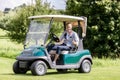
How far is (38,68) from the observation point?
47.8 ft

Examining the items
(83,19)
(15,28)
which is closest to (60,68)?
(83,19)

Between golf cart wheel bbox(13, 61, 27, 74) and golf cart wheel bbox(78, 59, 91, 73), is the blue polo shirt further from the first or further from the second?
golf cart wheel bbox(13, 61, 27, 74)

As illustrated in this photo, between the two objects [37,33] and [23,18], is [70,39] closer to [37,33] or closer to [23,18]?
[37,33]

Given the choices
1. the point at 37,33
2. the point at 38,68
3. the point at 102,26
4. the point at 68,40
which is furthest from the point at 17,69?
the point at 102,26

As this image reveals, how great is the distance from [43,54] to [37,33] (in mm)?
1088

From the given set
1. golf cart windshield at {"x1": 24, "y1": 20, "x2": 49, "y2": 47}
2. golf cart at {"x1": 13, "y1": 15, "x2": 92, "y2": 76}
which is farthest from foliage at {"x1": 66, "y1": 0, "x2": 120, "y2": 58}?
golf cart windshield at {"x1": 24, "y1": 20, "x2": 49, "y2": 47}

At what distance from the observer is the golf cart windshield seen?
15.2 meters

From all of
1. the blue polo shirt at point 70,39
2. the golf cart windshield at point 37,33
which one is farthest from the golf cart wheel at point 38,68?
the blue polo shirt at point 70,39

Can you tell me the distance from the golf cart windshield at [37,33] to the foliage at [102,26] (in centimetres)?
1626

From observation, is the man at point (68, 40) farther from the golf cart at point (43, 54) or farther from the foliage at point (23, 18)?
the foliage at point (23, 18)

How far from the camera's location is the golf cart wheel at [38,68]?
47.4ft

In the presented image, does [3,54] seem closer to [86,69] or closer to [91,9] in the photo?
[91,9]

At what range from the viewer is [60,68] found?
15.5m

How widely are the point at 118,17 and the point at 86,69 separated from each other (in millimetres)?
16671
